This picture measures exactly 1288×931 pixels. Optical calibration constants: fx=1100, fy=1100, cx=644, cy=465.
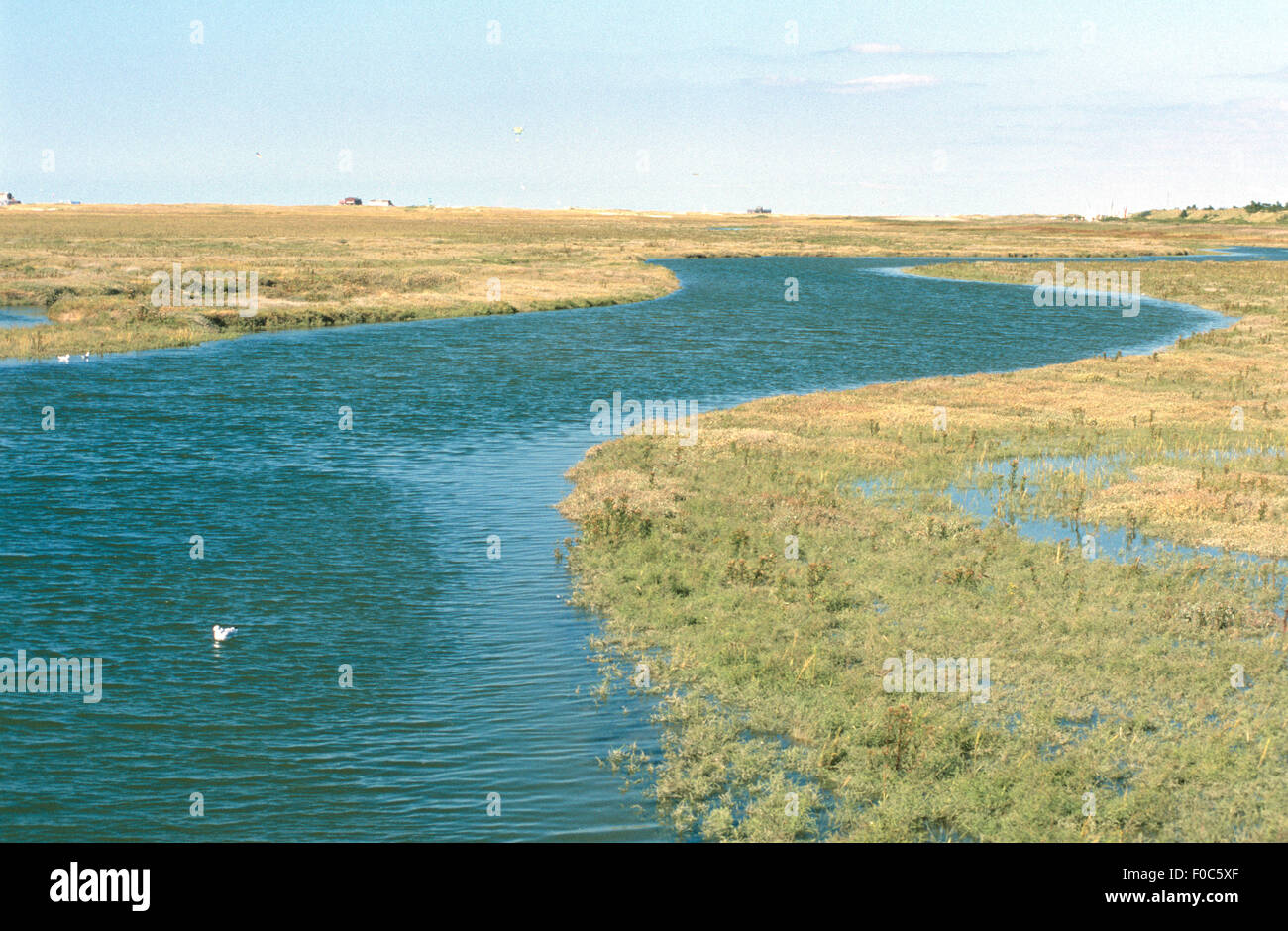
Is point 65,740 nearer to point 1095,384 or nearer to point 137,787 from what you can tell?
point 137,787

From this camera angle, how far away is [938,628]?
66.4ft

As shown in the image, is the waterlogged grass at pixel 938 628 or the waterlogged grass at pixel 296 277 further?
the waterlogged grass at pixel 296 277

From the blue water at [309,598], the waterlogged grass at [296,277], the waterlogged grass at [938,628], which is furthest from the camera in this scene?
the waterlogged grass at [296,277]

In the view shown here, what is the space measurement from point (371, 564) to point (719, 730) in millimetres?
10923

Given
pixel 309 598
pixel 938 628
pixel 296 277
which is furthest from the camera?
pixel 296 277

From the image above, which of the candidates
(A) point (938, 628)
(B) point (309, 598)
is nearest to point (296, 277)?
(B) point (309, 598)

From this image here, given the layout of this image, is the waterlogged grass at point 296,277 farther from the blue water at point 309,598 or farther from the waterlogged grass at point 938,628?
the waterlogged grass at point 938,628

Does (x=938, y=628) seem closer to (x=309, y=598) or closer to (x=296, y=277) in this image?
(x=309, y=598)

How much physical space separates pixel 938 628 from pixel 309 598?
12.4m

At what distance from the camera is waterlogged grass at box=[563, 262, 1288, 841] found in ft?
47.8

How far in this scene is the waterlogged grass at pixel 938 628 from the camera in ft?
47.8

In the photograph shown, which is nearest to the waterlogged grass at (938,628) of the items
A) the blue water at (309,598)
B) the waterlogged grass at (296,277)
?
the blue water at (309,598)

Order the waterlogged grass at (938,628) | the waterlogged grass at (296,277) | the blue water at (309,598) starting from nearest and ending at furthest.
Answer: the waterlogged grass at (938,628) < the blue water at (309,598) < the waterlogged grass at (296,277)

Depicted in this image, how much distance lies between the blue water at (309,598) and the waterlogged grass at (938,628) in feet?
5.01
